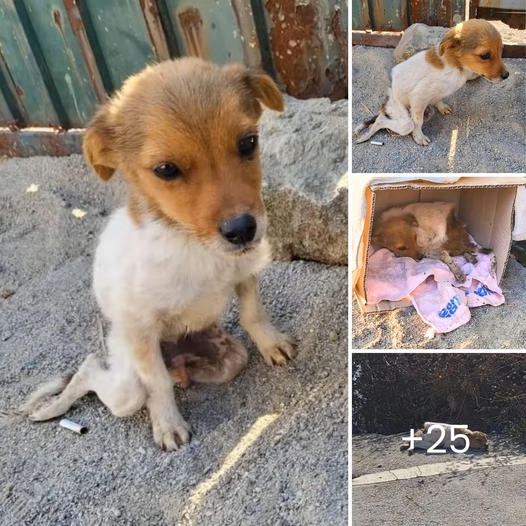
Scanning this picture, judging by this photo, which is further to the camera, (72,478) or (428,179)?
(72,478)

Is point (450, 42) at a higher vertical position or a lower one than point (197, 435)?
higher

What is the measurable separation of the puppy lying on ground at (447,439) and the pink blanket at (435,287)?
0.81 ft

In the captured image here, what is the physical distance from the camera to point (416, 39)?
1612 mm

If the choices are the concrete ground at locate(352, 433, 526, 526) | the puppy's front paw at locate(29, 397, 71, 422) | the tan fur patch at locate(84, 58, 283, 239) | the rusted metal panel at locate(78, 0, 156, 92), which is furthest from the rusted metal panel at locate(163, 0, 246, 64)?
the concrete ground at locate(352, 433, 526, 526)

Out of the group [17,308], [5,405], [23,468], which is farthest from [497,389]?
[17,308]

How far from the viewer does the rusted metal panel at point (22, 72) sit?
3.35 m

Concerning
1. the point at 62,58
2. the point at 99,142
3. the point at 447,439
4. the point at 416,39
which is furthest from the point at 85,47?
the point at 447,439

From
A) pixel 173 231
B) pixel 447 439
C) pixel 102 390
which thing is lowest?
pixel 102 390

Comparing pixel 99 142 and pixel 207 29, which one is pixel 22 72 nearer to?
pixel 207 29

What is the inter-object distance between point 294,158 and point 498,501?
1.72 metres

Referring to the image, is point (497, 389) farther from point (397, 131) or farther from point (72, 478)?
point (72, 478)

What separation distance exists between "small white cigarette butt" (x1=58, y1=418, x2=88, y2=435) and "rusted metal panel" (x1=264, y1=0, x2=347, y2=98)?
6.53 ft

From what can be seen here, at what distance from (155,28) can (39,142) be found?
1.13m

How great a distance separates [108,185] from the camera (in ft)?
12.0
